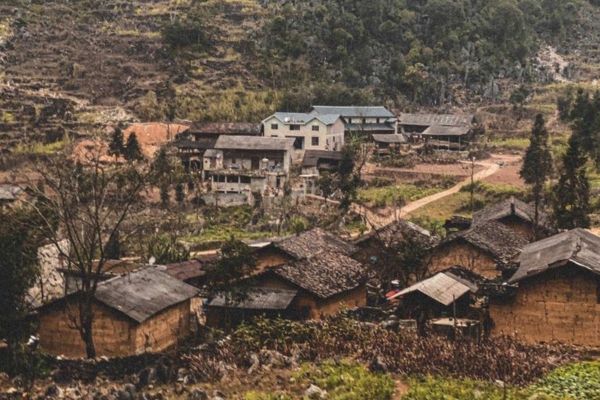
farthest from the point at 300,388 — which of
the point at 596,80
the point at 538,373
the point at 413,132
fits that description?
the point at 596,80

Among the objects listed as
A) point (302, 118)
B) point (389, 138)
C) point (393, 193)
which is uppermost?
point (302, 118)

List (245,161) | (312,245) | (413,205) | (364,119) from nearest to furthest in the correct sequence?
(312,245) < (413,205) < (245,161) < (364,119)

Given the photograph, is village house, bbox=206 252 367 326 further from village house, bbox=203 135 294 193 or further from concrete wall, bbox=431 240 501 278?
village house, bbox=203 135 294 193

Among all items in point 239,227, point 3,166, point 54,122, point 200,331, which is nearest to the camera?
point 200,331

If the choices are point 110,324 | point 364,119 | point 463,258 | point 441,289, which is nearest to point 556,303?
point 441,289

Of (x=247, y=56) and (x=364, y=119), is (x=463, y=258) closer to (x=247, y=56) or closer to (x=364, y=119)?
(x=364, y=119)

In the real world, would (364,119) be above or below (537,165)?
above

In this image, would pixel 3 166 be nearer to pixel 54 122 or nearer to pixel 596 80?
pixel 54 122
